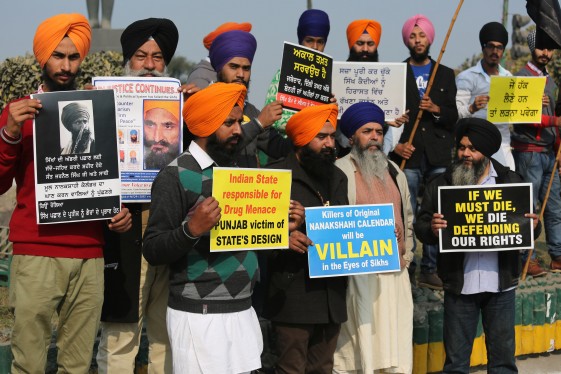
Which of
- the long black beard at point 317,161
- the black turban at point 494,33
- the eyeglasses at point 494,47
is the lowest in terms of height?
the long black beard at point 317,161

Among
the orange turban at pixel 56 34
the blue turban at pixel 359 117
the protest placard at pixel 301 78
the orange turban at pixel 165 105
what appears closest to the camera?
the orange turban at pixel 56 34

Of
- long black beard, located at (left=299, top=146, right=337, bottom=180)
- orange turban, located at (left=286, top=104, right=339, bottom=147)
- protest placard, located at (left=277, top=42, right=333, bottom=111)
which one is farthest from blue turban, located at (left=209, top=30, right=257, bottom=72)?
long black beard, located at (left=299, top=146, right=337, bottom=180)

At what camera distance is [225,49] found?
21.8 feet

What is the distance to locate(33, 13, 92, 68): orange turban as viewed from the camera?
5.43m

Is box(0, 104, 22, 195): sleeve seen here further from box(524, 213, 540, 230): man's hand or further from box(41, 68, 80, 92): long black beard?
box(524, 213, 540, 230): man's hand

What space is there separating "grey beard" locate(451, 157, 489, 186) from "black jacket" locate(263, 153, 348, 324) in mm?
1156

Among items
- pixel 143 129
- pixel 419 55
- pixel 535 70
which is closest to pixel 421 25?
pixel 419 55

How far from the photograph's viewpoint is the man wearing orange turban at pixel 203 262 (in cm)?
516

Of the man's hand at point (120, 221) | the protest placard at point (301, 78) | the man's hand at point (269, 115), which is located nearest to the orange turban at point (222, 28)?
the protest placard at point (301, 78)

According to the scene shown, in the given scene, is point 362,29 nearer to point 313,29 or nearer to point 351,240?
point 313,29

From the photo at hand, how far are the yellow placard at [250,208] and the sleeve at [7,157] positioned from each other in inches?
43.5

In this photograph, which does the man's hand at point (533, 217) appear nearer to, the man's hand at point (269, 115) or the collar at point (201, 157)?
the man's hand at point (269, 115)

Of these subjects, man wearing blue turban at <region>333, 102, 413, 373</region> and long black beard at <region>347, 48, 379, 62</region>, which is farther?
long black beard at <region>347, 48, 379, 62</region>

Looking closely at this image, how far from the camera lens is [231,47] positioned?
6.64 meters
